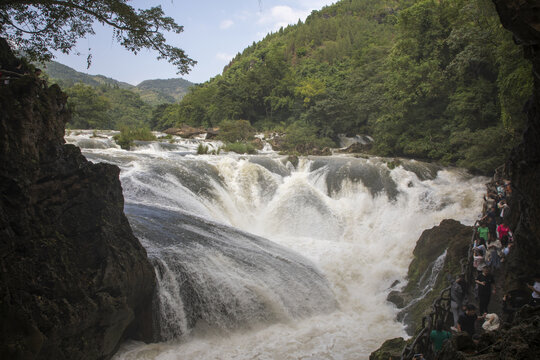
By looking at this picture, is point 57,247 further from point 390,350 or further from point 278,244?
point 278,244

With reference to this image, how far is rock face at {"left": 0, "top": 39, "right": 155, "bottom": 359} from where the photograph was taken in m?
4.35

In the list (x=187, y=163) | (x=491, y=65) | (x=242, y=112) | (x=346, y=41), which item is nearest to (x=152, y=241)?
(x=187, y=163)

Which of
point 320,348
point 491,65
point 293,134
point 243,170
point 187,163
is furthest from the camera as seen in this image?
point 293,134

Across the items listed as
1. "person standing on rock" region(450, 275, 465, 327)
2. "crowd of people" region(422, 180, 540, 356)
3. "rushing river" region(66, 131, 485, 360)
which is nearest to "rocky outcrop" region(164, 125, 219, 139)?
"rushing river" region(66, 131, 485, 360)

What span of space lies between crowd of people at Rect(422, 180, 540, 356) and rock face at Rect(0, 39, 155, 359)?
4.79 meters

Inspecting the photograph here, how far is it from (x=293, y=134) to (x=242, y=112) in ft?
57.8

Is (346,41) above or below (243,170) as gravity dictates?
above

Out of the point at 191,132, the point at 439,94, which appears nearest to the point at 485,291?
the point at 439,94

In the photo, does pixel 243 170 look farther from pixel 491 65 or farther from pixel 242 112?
pixel 242 112

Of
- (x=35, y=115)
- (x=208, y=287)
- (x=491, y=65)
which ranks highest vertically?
(x=491, y=65)

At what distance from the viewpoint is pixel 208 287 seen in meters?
6.74

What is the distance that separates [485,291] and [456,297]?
623mm

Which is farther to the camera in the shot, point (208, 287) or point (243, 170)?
point (243, 170)

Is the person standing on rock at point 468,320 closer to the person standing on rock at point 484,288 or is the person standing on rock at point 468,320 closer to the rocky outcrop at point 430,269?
the person standing on rock at point 484,288
